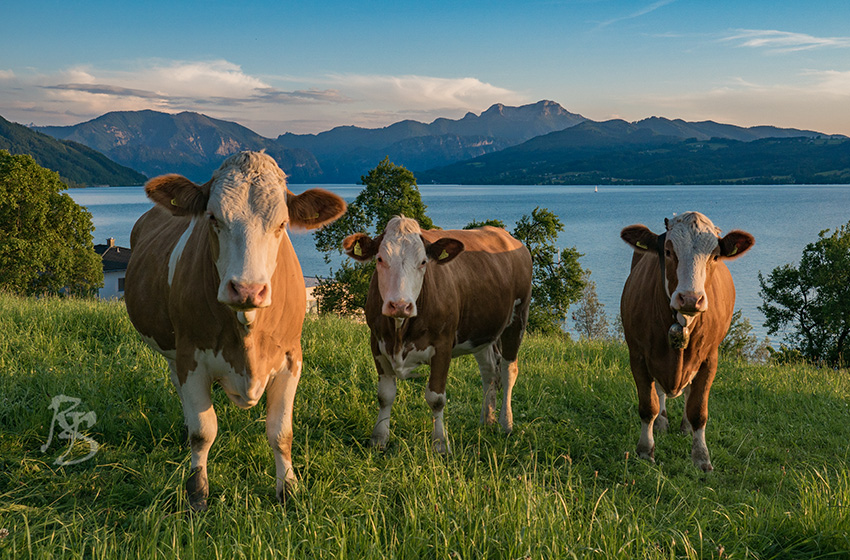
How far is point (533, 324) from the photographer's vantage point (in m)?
32.1

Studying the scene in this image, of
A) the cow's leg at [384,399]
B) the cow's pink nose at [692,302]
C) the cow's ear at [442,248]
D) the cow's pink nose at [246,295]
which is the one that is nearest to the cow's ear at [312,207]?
the cow's pink nose at [246,295]

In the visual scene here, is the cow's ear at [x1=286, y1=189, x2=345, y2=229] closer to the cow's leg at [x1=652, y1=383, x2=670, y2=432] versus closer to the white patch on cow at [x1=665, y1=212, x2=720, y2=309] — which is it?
the white patch on cow at [x1=665, y1=212, x2=720, y2=309]

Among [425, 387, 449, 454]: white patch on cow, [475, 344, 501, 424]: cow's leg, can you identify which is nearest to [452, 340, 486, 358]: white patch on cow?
[475, 344, 501, 424]: cow's leg

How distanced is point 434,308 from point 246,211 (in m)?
2.49

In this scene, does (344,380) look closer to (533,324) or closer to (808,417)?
(808,417)

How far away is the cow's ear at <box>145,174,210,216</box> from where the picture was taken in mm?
3785

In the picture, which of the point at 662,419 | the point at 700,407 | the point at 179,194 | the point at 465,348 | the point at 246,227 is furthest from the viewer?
the point at 662,419

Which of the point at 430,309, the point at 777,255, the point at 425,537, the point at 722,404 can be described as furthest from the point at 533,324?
the point at 777,255

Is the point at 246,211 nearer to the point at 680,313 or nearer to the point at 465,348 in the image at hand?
the point at 465,348

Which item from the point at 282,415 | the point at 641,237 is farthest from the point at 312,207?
the point at 641,237

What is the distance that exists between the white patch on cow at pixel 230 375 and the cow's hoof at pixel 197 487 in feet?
2.19

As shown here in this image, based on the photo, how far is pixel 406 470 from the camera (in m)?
4.65

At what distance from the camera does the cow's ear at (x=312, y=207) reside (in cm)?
395

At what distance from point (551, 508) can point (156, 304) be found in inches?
140
